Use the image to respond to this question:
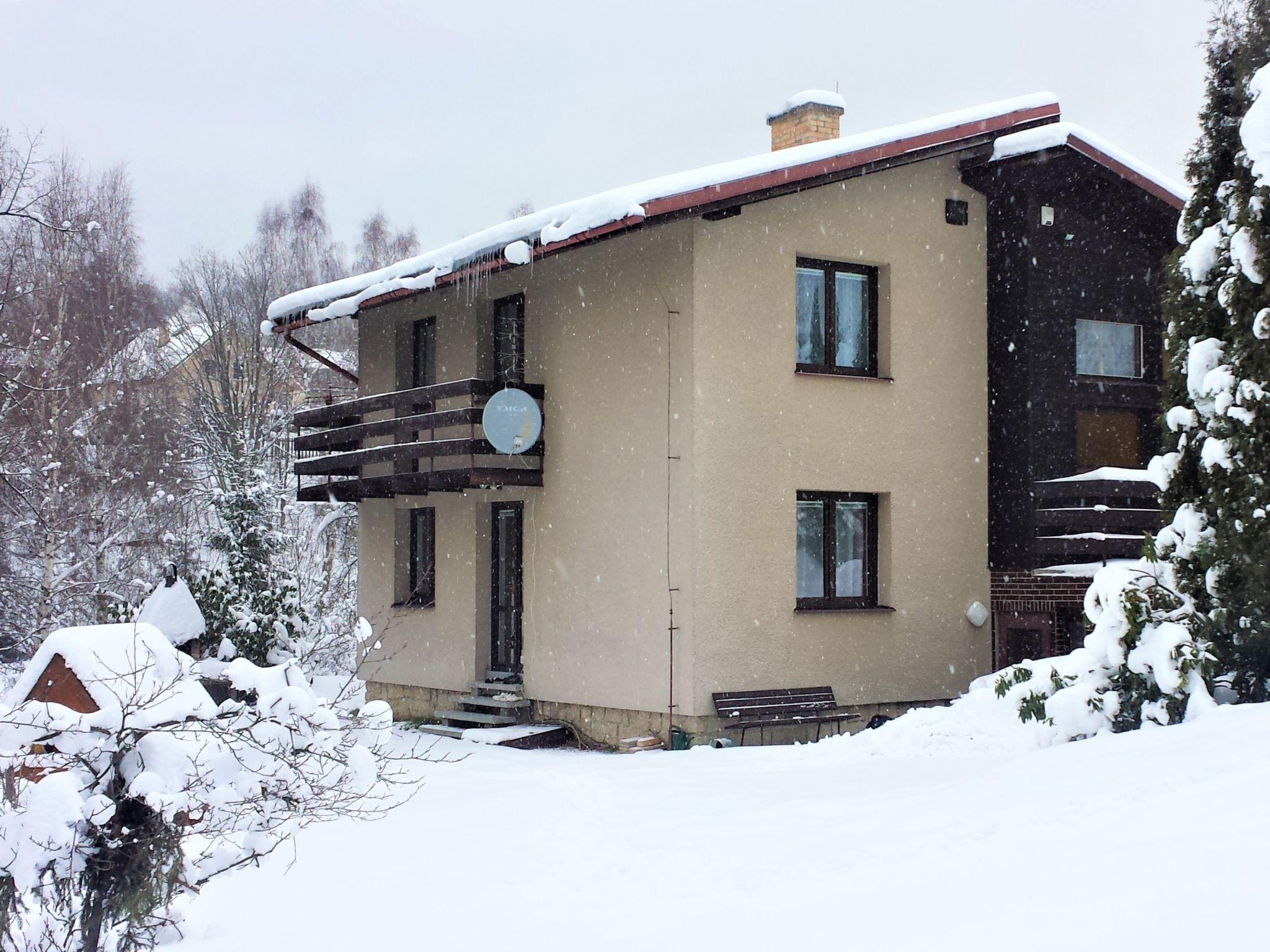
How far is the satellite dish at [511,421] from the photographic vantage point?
12.9 metres

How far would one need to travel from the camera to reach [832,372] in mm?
12727

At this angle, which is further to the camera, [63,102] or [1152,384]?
[63,102]

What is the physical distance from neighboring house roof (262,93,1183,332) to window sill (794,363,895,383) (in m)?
1.67

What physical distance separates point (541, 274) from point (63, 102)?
70.9 ft

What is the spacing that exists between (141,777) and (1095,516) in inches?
392

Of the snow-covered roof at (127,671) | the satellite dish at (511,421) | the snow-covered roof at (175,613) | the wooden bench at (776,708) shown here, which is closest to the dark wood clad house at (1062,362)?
the wooden bench at (776,708)

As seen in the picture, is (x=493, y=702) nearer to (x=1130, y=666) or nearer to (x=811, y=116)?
(x=811, y=116)

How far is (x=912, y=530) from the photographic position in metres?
13.0

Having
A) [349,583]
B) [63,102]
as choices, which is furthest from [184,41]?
[349,583]

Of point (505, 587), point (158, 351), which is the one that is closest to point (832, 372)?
point (505, 587)

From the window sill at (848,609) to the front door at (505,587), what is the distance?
343cm

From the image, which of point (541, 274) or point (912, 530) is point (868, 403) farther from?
point (541, 274)

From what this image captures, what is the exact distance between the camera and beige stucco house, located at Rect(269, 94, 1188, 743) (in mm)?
11875

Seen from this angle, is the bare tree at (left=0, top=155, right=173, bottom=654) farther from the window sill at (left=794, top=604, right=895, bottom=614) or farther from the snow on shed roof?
the window sill at (left=794, top=604, right=895, bottom=614)
